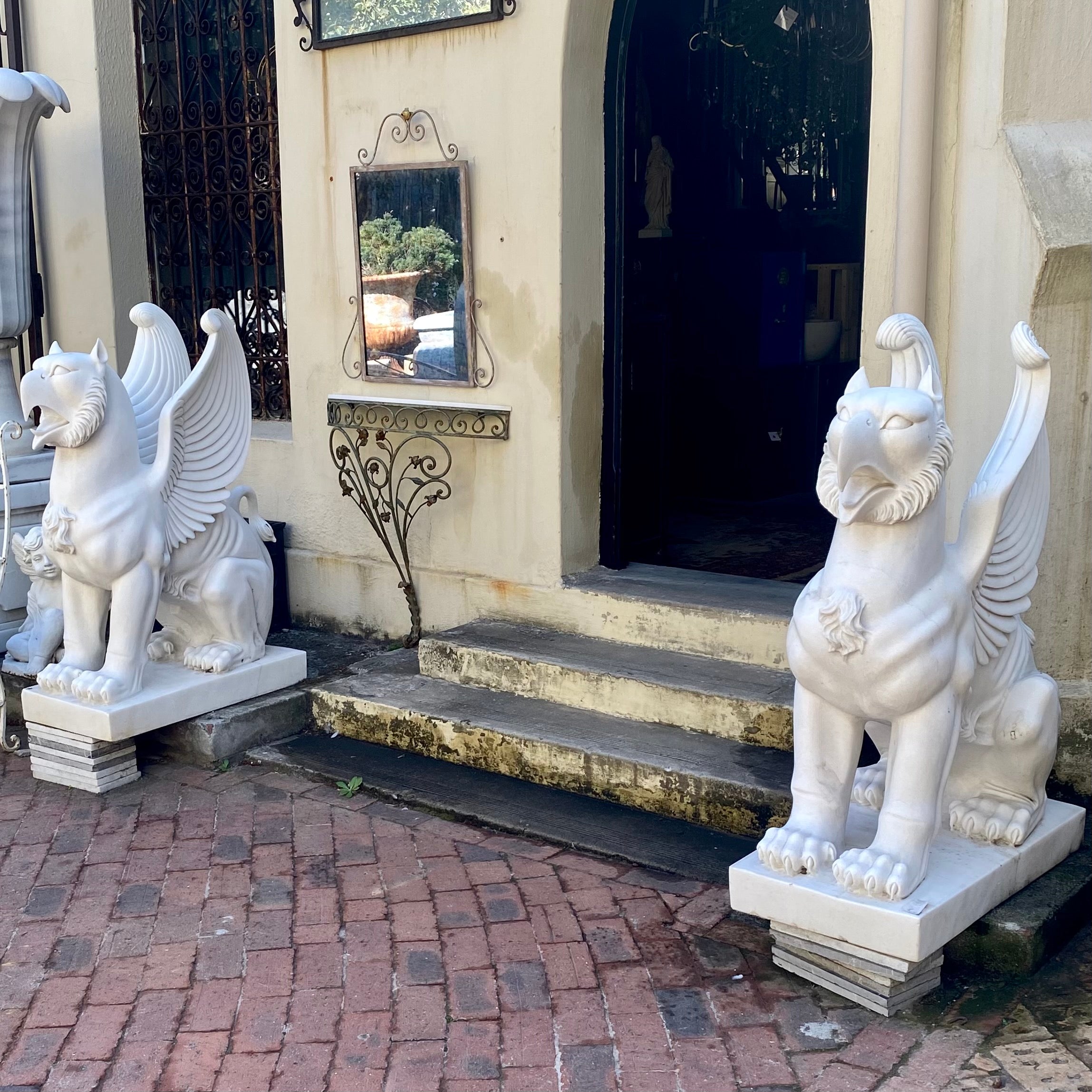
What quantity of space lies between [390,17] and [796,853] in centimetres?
437

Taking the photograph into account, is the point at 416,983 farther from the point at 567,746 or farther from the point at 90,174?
the point at 90,174

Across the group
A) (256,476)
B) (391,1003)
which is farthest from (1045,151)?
(256,476)

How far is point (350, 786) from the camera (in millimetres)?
5062

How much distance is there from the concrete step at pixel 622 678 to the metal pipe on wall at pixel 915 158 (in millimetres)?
1535

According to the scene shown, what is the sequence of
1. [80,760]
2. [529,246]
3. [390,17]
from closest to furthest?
1. [80,760]
2. [529,246]
3. [390,17]

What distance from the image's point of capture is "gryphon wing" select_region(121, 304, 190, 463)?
213 inches

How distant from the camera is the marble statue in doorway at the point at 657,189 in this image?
8.12 metres

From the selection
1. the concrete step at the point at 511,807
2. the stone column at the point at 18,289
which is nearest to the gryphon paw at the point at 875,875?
the concrete step at the point at 511,807

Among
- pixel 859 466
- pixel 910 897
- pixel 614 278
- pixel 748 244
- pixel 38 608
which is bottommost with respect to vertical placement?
pixel 910 897

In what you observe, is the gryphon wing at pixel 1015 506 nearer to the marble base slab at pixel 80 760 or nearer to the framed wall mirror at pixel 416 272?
the framed wall mirror at pixel 416 272

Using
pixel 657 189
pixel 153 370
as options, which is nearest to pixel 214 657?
pixel 153 370

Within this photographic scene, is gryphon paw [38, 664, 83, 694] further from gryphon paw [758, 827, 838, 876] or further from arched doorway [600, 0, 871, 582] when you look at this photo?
arched doorway [600, 0, 871, 582]

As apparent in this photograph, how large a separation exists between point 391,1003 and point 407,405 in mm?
3240

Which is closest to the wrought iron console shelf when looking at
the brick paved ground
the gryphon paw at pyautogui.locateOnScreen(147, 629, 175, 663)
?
the gryphon paw at pyautogui.locateOnScreen(147, 629, 175, 663)
